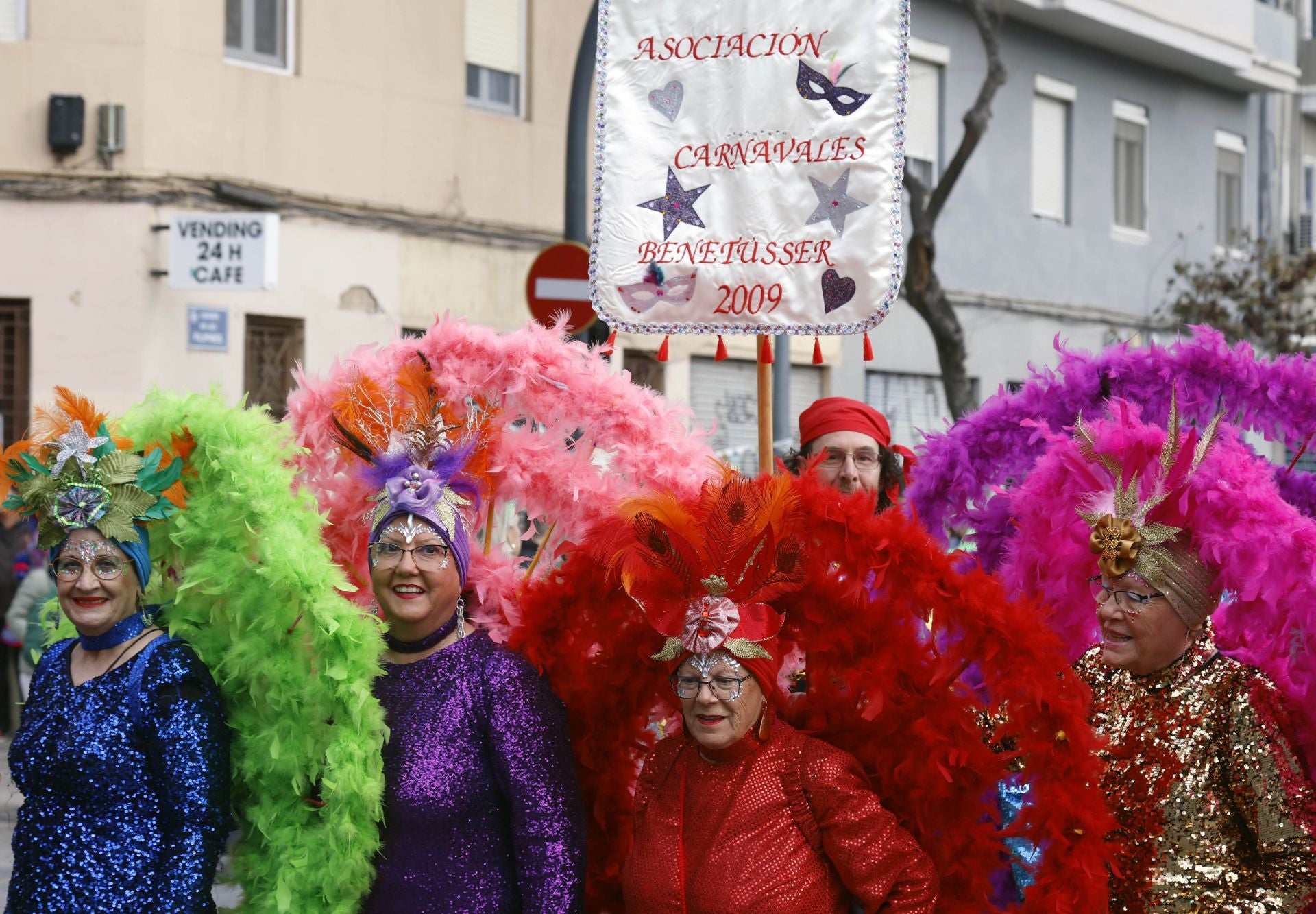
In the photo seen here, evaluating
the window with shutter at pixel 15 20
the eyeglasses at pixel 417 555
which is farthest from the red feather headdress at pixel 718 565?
the window with shutter at pixel 15 20

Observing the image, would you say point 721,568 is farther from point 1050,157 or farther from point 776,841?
point 1050,157

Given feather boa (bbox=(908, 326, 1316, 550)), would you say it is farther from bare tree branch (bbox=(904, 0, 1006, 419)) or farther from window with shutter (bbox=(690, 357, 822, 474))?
window with shutter (bbox=(690, 357, 822, 474))

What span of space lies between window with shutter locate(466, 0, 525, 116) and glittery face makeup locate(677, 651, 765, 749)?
11.3 metres

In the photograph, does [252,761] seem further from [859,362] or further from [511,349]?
[859,362]

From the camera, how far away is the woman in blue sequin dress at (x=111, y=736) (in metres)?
3.36

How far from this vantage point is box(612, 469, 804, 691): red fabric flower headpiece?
3.31 meters

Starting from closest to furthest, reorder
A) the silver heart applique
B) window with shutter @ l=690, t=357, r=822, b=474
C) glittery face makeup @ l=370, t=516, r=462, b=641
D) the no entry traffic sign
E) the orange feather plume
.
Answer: glittery face makeup @ l=370, t=516, r=462, b=641 → the orange feather plume → the silver heart applique → the no entry traffic sign → window with shutter @ l=690, t=357, r=822, b=474

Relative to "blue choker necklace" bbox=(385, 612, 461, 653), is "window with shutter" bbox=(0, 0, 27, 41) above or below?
above

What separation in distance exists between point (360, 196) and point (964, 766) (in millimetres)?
10514

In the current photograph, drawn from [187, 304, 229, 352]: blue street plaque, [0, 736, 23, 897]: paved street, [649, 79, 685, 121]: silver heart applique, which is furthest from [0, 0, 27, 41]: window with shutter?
[649, 79, 685, 121]: silver heart applique

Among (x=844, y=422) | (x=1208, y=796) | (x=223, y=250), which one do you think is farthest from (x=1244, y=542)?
(x=223, y=250)

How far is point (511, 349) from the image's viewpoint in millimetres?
4035

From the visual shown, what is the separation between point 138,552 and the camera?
354 centimetres

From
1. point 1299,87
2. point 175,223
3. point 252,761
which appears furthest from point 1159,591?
point 1299,87
